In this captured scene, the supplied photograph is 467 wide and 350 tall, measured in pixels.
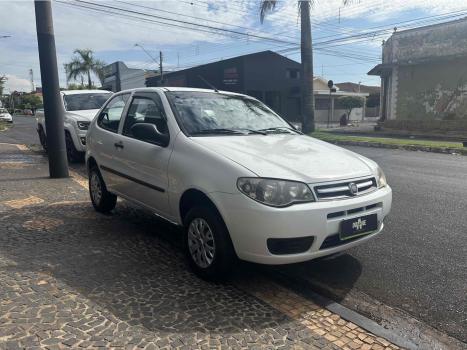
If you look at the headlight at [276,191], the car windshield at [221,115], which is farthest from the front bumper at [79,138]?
the headlight at [276,191]

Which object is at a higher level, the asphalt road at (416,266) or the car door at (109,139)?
the car door at (109,139)

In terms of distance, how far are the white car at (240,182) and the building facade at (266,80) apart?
106ft

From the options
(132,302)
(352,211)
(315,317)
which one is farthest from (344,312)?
(132,302)

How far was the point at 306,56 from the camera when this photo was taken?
19109mm

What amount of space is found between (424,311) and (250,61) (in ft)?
117

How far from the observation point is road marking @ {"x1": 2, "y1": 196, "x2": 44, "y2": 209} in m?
6.11

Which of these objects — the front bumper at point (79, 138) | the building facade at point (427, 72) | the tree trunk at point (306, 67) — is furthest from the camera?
the building facade at point (427, 72)

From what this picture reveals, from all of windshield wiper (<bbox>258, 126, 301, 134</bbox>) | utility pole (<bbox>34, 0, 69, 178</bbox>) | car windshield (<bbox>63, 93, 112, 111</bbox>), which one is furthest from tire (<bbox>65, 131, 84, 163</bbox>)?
windshield wiper (<bbox>258, 126, 301, 134</bbox>)

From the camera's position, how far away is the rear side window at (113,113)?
5.31 meters

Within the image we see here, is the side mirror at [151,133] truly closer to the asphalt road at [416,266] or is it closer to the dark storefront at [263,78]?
the asphalt road at [416,266]

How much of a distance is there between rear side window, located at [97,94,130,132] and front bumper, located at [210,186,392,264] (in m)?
2.41

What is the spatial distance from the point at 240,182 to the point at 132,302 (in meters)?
1.21

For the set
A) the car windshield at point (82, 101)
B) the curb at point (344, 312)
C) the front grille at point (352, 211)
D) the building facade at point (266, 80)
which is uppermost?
the building facade at point (266, 80)

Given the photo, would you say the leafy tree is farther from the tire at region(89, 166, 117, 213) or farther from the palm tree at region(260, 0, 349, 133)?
the tire at region(89, 166, 117, 213)
